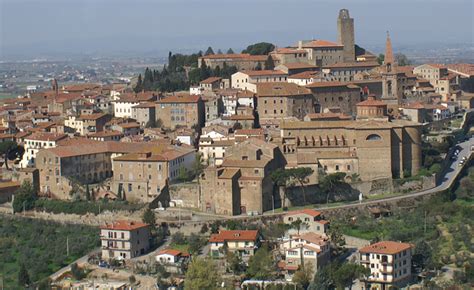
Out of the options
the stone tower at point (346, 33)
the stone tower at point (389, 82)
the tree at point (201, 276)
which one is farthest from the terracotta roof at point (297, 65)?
the tree at point (201, 276)

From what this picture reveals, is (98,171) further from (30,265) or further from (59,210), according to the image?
(30,265)

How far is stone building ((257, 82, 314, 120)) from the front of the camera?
5084 cm

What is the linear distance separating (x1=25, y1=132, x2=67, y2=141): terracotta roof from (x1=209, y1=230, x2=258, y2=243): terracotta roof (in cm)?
1282

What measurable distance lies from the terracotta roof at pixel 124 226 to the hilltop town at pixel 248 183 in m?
0.15

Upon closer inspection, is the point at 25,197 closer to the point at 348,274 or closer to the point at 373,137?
the point at 373,137

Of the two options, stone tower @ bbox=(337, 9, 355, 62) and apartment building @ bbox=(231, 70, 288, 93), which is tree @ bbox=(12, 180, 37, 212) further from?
stone tower @ bbox=(337, 9, 355, 62)

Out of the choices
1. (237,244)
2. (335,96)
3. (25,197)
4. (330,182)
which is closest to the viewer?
(237,244)

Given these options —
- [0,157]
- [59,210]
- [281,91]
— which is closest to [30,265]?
[59,210]

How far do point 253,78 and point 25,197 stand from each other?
15128mm

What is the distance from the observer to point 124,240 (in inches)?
1564

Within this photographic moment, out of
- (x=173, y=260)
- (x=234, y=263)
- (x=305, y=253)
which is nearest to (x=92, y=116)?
(x=173, y=260)

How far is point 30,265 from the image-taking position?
4056 cm

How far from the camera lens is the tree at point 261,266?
36219 millimetres

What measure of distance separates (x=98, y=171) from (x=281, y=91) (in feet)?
33.0
